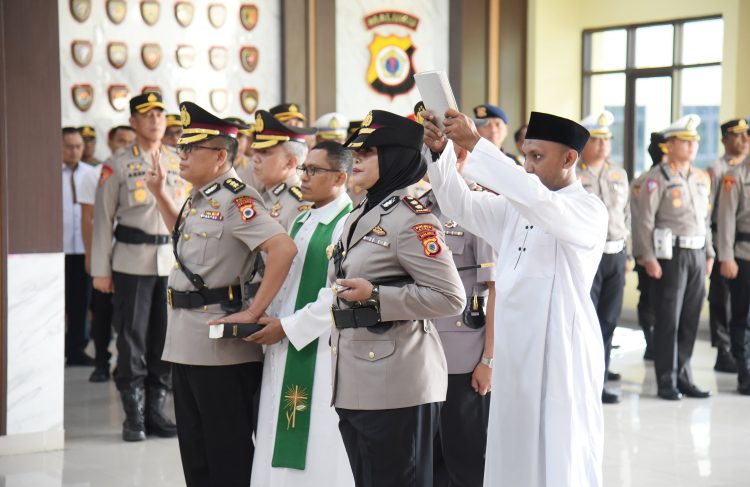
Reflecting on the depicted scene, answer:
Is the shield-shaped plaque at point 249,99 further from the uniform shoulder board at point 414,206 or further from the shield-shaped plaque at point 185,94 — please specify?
the uniform shoulder board at point 414,206

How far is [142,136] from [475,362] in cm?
269

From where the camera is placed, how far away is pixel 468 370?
3.85m

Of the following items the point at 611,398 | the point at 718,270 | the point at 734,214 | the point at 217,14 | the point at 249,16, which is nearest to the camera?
the point at 611,398

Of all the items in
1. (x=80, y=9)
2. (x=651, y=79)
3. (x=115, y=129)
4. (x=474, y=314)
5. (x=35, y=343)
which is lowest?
(x=35, y=343)

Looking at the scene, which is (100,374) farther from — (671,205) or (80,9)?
(671,205)

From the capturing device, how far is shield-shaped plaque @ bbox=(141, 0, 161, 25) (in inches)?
344

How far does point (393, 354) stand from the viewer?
121 inches

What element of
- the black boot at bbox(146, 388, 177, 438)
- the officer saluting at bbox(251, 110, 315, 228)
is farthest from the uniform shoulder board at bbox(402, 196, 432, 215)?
the black boot at bbox(146, 388, 177, 438)

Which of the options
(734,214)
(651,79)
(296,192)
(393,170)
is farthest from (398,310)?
(651,79)

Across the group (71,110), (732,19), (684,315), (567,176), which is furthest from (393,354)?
(732,19)

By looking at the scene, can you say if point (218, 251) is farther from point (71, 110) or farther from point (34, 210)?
point (71, 110)

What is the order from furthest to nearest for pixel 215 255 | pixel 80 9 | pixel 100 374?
1. pixel 80 9
2. pixel 100 374
3. pixel 215 255

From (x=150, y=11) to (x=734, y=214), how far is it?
4920 mm

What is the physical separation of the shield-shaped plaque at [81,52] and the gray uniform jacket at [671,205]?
4474mm
